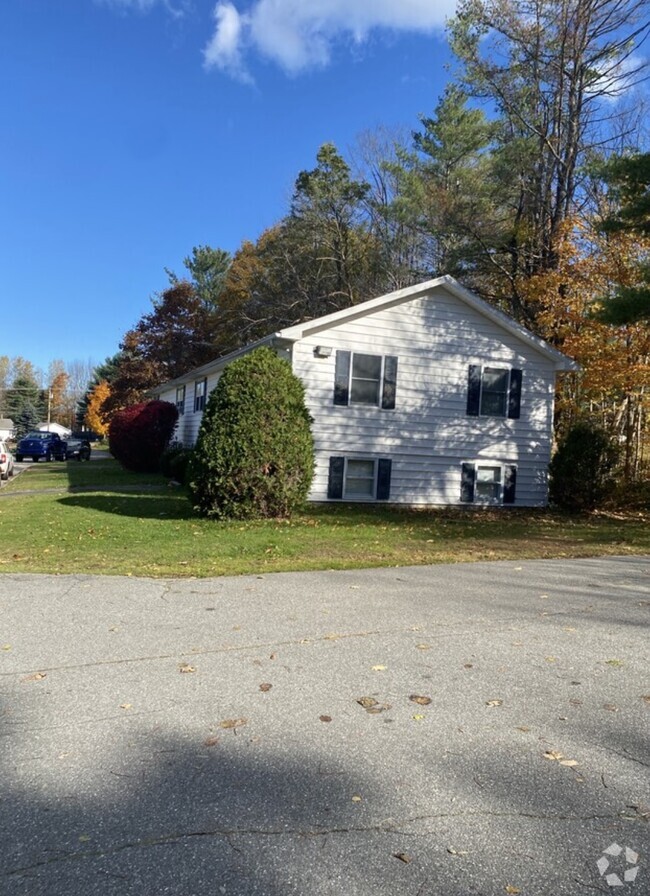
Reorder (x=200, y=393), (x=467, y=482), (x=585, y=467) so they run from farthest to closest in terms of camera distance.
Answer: (x=200, y=393), (x=467, y=482), (x=585, y=467)

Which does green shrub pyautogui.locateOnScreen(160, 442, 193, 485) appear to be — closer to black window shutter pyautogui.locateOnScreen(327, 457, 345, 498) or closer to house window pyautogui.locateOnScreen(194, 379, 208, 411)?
house window pyautogui.locateOnScreen(194, 379, 208, 411)

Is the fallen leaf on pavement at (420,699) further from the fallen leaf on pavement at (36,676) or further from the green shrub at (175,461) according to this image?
the green shrub at (175,461)

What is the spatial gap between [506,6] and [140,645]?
2322cm

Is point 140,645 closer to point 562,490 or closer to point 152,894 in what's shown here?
point 152,894

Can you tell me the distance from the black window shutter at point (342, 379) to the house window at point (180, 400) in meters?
12.0

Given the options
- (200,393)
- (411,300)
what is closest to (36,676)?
(411,300)

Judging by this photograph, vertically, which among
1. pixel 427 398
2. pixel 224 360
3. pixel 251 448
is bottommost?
pixel 251 448

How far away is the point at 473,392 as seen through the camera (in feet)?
56.6

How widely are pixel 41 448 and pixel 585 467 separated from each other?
29.9 metres

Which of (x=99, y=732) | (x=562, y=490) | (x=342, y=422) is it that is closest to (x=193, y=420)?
(x=342, y=422)

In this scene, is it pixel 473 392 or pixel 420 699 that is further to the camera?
pixel 473 392

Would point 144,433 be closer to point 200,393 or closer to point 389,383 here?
point 200,393

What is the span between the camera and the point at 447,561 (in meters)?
8.86

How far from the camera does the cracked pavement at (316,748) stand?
2518 mm
